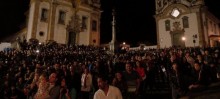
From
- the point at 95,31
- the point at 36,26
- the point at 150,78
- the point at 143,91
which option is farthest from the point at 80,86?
the point at 95,31

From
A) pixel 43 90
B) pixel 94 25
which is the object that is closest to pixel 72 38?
Result: pixel 94 25

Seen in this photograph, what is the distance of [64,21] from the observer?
34.3 meters

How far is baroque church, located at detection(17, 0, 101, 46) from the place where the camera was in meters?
30.6

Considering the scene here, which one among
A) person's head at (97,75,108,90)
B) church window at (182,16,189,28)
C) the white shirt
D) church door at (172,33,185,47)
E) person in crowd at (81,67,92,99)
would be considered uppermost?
church window at (182,16,189,28)

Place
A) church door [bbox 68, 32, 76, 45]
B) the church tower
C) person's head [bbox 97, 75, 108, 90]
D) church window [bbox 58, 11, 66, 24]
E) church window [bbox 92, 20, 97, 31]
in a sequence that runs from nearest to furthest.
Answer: person's head [bbox 97, 75, 108, 90]
the church tower
church window [bbox 58, 11, 66, 24]
church door [bbox 68, 32, 76, 45]
church window [bbox 92, 20, 97, 31]

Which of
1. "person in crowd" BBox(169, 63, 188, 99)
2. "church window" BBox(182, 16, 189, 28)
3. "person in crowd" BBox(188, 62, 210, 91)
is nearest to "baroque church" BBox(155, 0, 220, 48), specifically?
"church window" BBox(182, 16, 189, 28)

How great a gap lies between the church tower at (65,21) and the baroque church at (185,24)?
43.5 feet

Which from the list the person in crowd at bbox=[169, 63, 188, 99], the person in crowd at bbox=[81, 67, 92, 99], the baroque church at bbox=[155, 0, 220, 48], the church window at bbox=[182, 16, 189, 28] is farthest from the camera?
the church window at bbox=[182, 16, 189, 28]

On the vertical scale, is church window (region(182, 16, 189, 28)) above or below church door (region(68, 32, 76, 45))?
above

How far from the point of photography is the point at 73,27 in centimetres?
3459

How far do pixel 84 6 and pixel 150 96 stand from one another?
32016 millimetres

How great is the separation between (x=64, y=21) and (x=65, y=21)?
180mm

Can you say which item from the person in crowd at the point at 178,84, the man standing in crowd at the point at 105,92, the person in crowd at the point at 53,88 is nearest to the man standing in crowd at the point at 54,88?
the person in crowd at the point at 53,88

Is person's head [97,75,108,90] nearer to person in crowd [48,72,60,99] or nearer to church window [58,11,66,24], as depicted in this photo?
person in crowd [48,72,60,99]
